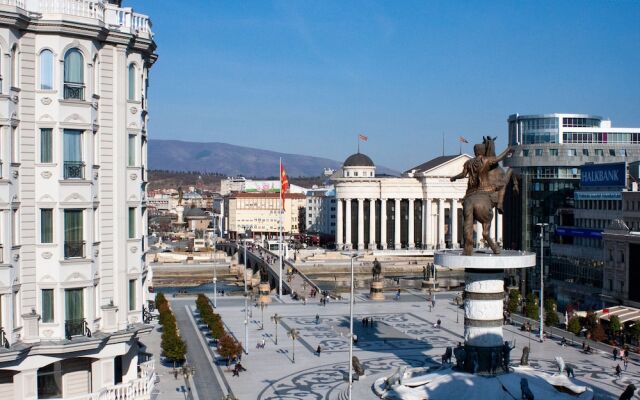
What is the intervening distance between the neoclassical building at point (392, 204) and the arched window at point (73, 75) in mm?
127333

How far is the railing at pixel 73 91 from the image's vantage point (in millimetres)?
30109

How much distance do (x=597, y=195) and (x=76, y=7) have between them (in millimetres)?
71749

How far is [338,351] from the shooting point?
60.2m

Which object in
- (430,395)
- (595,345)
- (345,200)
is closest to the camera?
(430,395)

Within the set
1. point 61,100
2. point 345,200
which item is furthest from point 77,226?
point 345,200

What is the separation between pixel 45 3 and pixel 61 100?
11.2 ft

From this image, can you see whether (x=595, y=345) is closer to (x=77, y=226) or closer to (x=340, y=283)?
(x=77, y=226)

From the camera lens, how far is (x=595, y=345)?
6328 cm

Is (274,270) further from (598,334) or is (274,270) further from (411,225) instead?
(598,334)

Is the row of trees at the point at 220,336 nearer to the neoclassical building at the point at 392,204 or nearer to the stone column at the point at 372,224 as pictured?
the neoclassical building at the point at 392,204

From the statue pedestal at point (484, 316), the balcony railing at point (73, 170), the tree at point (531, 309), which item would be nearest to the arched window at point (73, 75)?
the balcony railing at point (73, 170)

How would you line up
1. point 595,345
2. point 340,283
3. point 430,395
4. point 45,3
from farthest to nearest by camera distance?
point 340,283 < point 595,345 < point 430,395 < point 45,3

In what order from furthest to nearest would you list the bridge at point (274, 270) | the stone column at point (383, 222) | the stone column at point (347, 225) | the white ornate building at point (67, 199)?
the stone column at point (383, 222)
the stone column at point (347, 225)
the bridge at point (274, 270)
the white ornate building at point (67, 199)

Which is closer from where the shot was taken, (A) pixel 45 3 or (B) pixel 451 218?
(A) pixel 45 3
